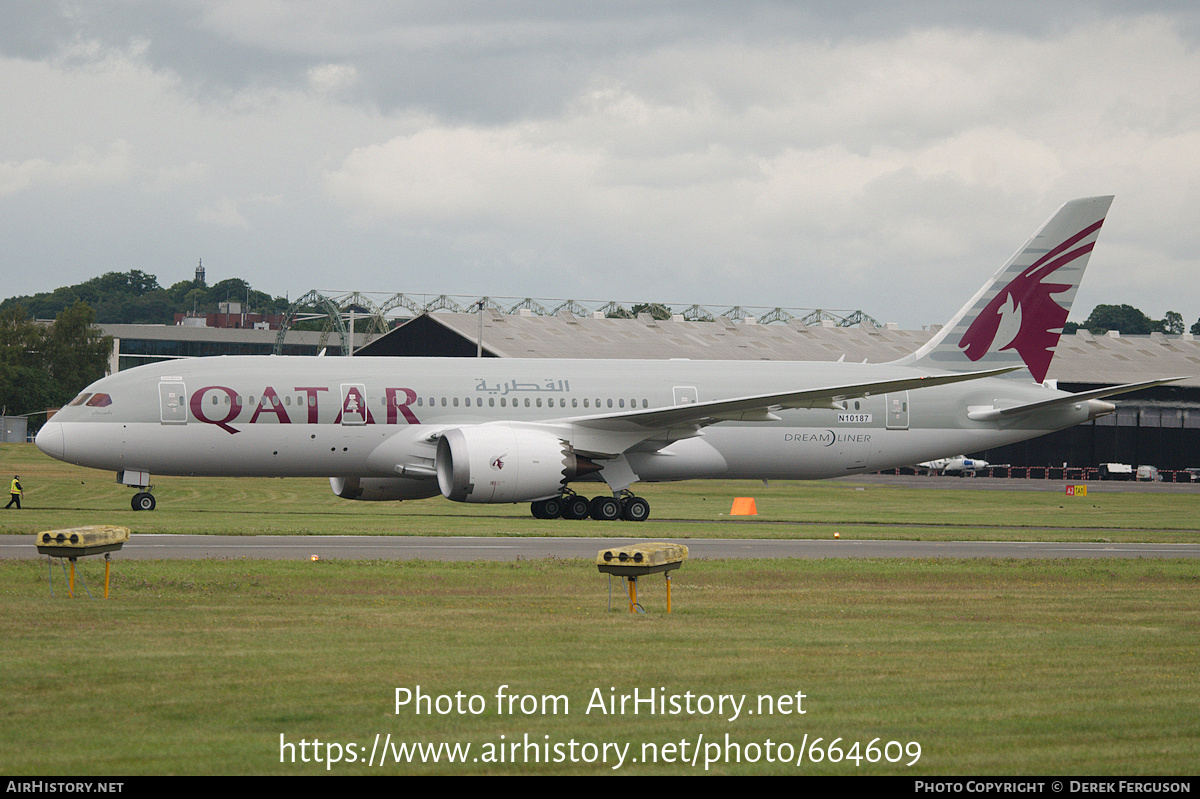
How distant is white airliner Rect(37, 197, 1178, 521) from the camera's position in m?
32.0

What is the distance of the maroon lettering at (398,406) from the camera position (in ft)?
108

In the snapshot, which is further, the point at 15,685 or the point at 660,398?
the point at 660,398

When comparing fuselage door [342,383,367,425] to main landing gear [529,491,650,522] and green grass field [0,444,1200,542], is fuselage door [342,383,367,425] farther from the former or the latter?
main landing gear [529,491,650,522]

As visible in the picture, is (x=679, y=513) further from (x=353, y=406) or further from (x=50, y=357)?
(x=50, y=357)

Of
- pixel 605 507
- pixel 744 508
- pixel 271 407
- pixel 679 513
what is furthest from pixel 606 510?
pixel 271 407

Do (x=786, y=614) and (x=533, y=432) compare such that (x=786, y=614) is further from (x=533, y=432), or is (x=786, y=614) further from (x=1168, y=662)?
(x=533, y=432)

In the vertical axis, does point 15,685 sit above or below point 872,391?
below

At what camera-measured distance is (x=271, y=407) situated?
32.2 metres

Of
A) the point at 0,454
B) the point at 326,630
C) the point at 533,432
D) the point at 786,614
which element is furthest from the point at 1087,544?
the point at 0,454

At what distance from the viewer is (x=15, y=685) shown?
9867 mm

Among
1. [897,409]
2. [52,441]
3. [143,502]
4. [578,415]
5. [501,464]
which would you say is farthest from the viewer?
[897,409]

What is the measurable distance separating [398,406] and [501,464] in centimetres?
387

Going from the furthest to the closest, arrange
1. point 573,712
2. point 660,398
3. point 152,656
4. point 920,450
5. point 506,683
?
point 920,450 < point 660,398 < point 152,656 < point 506,683 < point 573,712
